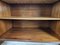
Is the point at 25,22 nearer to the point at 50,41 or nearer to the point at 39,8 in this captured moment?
the point at 39,8

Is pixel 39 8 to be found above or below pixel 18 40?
above

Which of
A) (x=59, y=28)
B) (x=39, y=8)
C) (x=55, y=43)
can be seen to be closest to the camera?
(x=55, y=43)

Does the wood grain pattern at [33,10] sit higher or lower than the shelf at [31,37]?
higher

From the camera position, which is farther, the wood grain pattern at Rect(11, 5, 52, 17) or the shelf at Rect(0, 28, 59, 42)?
the wood grain pattern at Rect(11, 5, 52, 17)

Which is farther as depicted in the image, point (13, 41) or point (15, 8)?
point (15, 8)

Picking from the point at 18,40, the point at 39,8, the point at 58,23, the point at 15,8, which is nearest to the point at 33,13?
the point at 39,8

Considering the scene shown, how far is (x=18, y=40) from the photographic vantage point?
3.19ft

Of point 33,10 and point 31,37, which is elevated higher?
point 33,10

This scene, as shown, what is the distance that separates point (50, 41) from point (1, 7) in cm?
71

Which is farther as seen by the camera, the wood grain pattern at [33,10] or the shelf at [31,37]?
the wood grain pattern at [33,10]

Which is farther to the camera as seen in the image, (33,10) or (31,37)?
(33,10)

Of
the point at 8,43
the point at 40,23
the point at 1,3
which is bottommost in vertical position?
the point at 8,43

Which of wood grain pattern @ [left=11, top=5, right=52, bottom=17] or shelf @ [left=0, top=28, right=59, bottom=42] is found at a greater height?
wood grain pattern @ [left=11, top=5, right=52, bottom=17]

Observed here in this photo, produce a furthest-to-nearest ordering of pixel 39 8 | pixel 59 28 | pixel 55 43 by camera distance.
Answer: pixel 39 8
pixel 59 28
pixel 55 43
